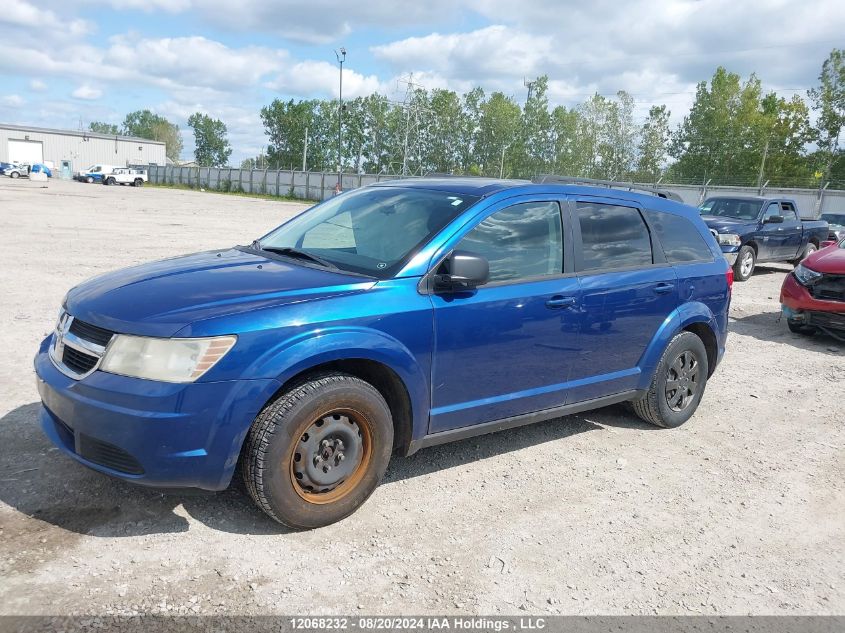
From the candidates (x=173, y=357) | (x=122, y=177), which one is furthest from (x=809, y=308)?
(x=122, y=177)

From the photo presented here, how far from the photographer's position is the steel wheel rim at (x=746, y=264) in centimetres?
1452

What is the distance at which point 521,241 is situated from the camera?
429cm

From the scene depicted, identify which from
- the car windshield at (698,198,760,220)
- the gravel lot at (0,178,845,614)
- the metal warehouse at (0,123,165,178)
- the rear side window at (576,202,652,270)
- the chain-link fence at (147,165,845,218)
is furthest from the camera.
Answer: the metal warehouse at (0,123,165,178)

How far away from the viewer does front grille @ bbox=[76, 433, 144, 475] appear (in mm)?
3113

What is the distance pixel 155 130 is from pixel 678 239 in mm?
161108

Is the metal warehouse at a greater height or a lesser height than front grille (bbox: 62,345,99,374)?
greater

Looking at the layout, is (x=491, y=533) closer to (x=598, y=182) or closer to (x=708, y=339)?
(x=598, y=182)

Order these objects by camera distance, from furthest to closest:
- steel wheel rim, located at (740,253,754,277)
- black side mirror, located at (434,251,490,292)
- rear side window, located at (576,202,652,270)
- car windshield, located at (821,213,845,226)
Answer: car windshield, located at (821,213,845,226) → steel wheel rim, located at (740,253,754,277) → rear side window, located at (576,202,652,270) → black side mirror, located at (434,251,490,292)

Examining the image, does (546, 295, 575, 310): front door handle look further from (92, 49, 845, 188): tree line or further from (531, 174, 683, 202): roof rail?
(92, 49, 845, 188): tree line

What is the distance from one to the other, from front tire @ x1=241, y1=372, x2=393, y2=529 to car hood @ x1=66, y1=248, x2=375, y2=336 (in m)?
0.47

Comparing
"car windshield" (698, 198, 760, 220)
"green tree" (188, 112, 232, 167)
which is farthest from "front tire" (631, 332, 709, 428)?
"green tree" (188, 112, 232, 167)

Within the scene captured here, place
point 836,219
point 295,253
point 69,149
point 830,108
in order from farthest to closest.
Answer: point 69,149 → point 830,108 → point 836,219 → point 295,253

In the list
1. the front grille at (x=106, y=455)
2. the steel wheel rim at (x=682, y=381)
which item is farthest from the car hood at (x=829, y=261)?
the front grille at (x=106, y=455)

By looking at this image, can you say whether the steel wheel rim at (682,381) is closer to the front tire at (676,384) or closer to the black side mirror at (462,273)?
the front tire at (676,384)
